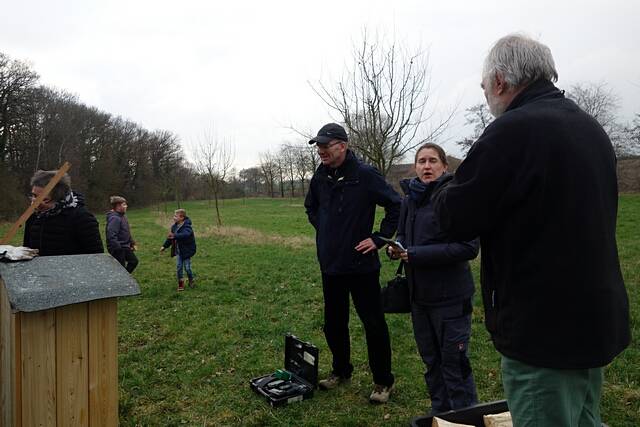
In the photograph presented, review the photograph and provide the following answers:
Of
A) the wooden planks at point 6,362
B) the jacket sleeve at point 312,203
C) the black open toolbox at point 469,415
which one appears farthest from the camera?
the jacket sleeve at point 312,203

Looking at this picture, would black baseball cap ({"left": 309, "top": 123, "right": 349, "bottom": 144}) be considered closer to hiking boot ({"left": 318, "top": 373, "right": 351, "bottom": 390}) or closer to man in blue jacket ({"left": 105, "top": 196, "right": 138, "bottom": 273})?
hiking boot ({"left": 318, "top": 373, "right": 351, "bottom": 390})

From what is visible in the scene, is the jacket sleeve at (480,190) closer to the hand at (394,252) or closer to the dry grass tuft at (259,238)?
the hand at (394,252)

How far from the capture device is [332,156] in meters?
3.72

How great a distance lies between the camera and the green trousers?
1.63 metres

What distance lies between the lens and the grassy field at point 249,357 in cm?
363

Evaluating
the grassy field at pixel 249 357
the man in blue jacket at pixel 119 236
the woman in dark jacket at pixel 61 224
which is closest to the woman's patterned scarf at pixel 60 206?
the woman in dark jacket at pixel 61 224

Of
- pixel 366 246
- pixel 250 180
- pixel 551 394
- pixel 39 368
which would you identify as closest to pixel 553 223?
pixel 551 394

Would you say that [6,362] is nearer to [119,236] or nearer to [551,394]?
[551,394]

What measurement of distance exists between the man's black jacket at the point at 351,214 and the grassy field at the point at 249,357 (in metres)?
1.16

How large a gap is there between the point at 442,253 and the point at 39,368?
8.01ft

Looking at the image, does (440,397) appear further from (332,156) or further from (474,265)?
(474,265)

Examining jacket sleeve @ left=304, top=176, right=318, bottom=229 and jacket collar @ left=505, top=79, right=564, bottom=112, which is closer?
jacket collar @ left=505, top=79, right=564, bottom=112

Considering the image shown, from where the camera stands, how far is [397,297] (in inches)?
135

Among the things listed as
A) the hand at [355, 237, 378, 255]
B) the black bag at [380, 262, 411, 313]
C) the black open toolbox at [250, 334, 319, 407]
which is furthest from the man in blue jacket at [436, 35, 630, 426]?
the black open toolbox at [250, 334, 319, 407]
